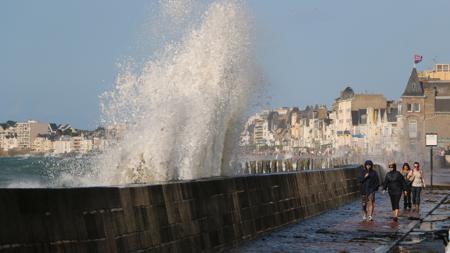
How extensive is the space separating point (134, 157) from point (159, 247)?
1107 centimetres

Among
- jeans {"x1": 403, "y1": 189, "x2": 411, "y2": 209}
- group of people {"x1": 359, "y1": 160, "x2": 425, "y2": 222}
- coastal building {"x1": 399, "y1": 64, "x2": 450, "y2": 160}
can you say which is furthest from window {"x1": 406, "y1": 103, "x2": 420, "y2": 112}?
group of people {"x1": 359, "y1": 160, "x2": 425, "y2": 222}

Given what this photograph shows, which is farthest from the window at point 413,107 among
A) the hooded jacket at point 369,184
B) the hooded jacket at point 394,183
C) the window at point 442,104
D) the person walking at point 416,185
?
the hooded jacket at point 369,184

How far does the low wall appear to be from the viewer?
8.66 metres

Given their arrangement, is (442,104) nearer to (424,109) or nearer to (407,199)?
(424,109)

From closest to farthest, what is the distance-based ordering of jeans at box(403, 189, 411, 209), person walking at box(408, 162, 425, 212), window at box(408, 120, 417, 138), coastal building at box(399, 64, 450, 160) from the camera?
person walking at box(408, 162, 425, 212), jeans at box(403, 189, 411, 209), coastal building at box(399, 64, 450, 160), window at box(408, 120, 417, 138)

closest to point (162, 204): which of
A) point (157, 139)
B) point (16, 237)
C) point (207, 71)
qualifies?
point (16, 237)

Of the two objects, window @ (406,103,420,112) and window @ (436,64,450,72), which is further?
window @ (436,64,450,72)

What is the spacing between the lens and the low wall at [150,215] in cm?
866

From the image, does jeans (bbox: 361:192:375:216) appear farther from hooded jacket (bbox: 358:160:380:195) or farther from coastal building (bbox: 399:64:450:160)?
coastal building (bbox: 399:64:450:160)

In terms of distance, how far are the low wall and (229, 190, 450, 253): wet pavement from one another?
47cm

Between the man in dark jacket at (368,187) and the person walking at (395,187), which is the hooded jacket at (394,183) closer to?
the person walking at (395,187)

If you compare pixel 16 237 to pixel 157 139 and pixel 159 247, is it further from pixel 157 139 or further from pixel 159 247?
pixel 157 139

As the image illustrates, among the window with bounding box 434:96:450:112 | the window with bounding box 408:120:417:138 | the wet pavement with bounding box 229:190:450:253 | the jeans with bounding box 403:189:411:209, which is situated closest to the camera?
the wet pavement with bounding box 229:190:450:253

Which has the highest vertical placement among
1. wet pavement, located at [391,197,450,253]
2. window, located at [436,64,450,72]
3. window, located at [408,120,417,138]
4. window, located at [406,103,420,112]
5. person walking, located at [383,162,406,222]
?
window, located at [436,64,450,72]
